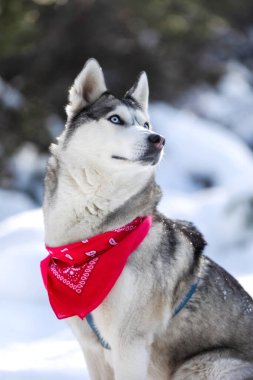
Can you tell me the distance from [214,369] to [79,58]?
1397 centimetres

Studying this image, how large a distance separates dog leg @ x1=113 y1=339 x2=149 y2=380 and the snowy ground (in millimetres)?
959

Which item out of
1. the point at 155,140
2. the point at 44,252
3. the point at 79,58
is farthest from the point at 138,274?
the point at 79,58

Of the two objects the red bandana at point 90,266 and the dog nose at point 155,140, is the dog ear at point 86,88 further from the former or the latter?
the red bandana at point 90,266

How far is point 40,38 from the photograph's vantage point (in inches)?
634

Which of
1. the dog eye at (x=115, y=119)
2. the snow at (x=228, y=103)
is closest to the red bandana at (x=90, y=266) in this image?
the dog eye at (x=115, y=119)

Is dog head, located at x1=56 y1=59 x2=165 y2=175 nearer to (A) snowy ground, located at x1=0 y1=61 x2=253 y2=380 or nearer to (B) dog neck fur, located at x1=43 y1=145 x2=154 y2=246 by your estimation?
(B) dog neck fur, located at x1=43 y1=145 x2=154 y2=246

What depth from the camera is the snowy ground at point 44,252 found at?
4.93 metres

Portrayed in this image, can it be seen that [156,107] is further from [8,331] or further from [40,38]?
[8,331]

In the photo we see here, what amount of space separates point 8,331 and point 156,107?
1240cm

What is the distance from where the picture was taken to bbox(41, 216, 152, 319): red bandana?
352 centimetres

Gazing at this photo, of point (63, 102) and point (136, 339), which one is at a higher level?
point (136, 339)

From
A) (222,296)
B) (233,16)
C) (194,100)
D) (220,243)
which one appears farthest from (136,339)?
(233,16)

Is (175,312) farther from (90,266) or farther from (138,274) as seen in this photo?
(90,266)

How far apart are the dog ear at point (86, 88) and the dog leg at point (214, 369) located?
5.08 feet
